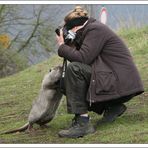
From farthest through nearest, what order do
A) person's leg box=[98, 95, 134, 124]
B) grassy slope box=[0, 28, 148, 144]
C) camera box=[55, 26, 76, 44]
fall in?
person's leg box=[98, 95, 134, 124] → camera box=[55, 26, 76, 44] → grassy slope box=[0, 28, 148, 144]

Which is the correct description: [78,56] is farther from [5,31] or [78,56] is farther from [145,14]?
[5,31]

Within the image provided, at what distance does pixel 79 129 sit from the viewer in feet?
20.4

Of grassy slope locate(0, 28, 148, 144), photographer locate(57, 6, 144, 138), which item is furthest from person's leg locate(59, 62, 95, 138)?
grassy slope locate(0, 28, 148, 144)

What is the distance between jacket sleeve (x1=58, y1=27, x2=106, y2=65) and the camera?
6.24 metres

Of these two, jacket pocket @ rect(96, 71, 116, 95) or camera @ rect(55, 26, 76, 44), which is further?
camera @ rect(55, 26, 76, 44)

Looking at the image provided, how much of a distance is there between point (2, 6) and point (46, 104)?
19.4 meters

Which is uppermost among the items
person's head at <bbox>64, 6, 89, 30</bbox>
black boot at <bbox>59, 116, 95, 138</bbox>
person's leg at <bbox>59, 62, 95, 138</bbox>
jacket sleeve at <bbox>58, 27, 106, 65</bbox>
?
person's head at <bbox>64, 6, 89, 30</bbox>

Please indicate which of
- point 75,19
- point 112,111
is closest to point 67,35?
point 75,19

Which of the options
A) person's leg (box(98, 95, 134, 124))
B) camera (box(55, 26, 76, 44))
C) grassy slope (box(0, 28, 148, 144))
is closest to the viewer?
grassy slope (box(0, 28, 148, 144))

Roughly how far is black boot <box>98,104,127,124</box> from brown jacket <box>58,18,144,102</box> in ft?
1.30

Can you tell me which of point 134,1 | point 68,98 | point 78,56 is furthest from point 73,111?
point 134,1

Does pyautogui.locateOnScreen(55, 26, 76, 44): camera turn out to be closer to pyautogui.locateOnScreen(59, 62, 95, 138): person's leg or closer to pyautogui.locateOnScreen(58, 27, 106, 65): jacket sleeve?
pyautogui.locateOnScreen(58, 27, 106, 65): jacket sleeve

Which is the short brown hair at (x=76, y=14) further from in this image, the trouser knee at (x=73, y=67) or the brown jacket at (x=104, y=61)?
the trouser knee at (x=73, y=67)

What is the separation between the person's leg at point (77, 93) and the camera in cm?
618
